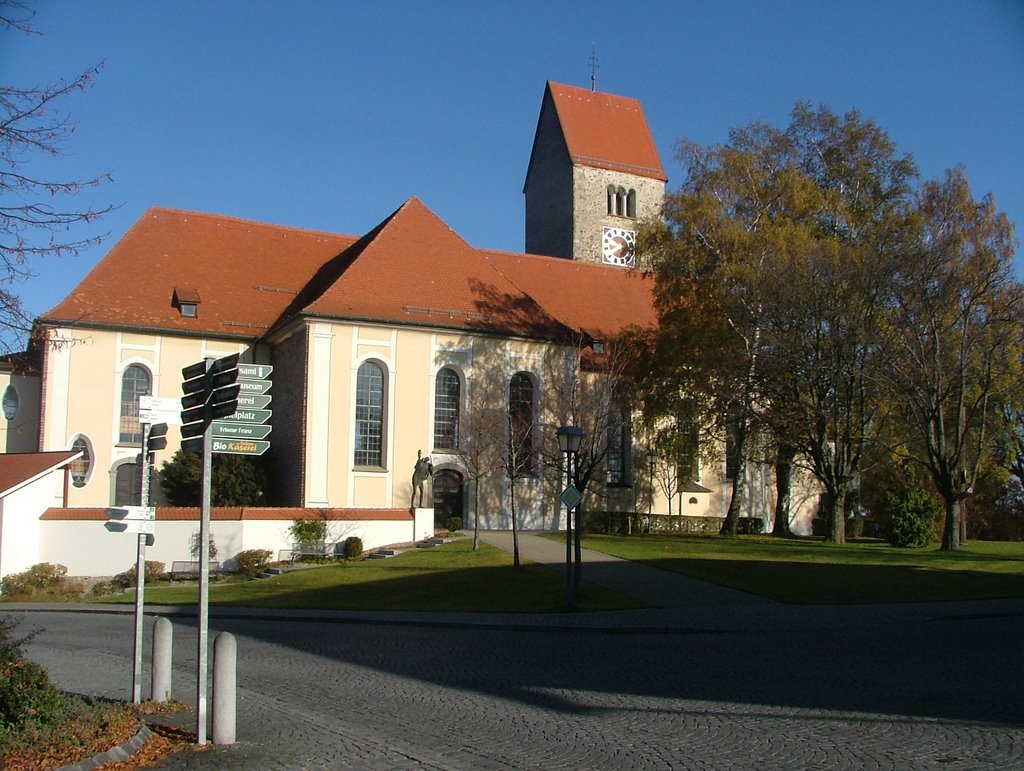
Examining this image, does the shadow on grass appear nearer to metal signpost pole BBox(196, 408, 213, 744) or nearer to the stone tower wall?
metal signpost pole BBox(196, 408, 213, 744)

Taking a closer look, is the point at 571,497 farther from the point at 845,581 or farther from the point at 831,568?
the point at 831,568

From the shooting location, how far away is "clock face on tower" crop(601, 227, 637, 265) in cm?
5622

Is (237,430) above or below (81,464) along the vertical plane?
above

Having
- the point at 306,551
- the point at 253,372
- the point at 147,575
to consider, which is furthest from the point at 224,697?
the point at 306,551

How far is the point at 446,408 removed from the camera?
38.4m

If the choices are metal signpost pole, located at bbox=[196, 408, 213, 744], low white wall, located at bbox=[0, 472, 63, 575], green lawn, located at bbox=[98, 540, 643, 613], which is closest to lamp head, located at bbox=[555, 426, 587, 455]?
green lawn, located at bbox=[98, 540, 643, 613]

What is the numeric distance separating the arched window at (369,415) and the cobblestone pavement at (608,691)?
58.6 feet

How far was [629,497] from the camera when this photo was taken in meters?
42.9

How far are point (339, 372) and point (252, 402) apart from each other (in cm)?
2715

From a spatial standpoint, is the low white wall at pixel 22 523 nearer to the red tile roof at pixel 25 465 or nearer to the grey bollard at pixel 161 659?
the red tile roof at pixel 25 465

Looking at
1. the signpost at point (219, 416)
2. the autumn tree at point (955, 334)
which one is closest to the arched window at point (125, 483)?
the autumn tree at point (955, 334)

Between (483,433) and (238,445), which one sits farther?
(483,433)

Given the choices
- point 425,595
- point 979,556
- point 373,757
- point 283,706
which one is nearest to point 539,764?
point 373,757

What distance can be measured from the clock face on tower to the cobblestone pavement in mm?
38755
